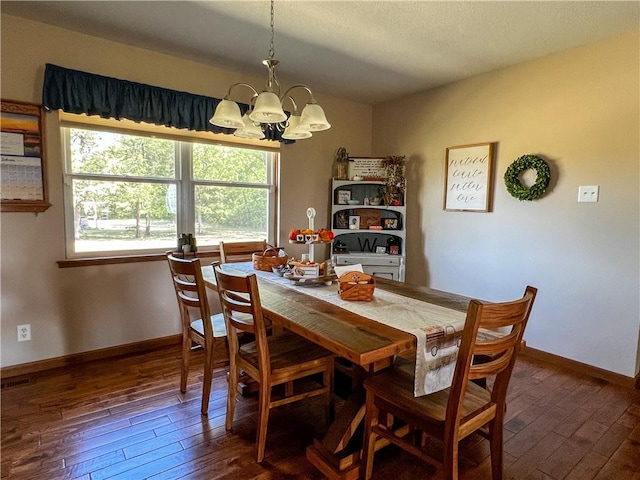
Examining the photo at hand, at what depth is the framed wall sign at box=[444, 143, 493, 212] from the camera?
320 cm

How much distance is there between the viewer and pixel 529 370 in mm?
2760

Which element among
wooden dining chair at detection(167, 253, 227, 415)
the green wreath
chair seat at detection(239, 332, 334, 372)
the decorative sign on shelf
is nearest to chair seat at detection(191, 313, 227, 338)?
wooden dining chair at detection(167, 253, 227, 415)

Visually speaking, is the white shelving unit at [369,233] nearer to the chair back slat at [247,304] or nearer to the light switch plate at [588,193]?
the light switch plate at [588,193]

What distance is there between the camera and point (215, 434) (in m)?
1.92

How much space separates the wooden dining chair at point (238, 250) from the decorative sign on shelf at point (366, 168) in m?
1.38

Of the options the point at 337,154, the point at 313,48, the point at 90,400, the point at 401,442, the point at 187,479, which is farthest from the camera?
the point at 337,154

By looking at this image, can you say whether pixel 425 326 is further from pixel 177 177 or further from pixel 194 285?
pixel 177 177

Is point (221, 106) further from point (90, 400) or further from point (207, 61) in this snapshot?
point (90, 400)

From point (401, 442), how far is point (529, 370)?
1861 mm

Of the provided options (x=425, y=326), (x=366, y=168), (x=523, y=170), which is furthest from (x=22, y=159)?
(x=523, y=170)

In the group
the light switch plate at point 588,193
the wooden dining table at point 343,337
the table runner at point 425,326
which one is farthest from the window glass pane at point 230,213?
the light switch plate at point 588,193

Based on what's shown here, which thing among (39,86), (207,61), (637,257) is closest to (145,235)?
(39,86)

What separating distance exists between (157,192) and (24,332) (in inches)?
53.3

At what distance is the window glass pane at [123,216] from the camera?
8.93ft
